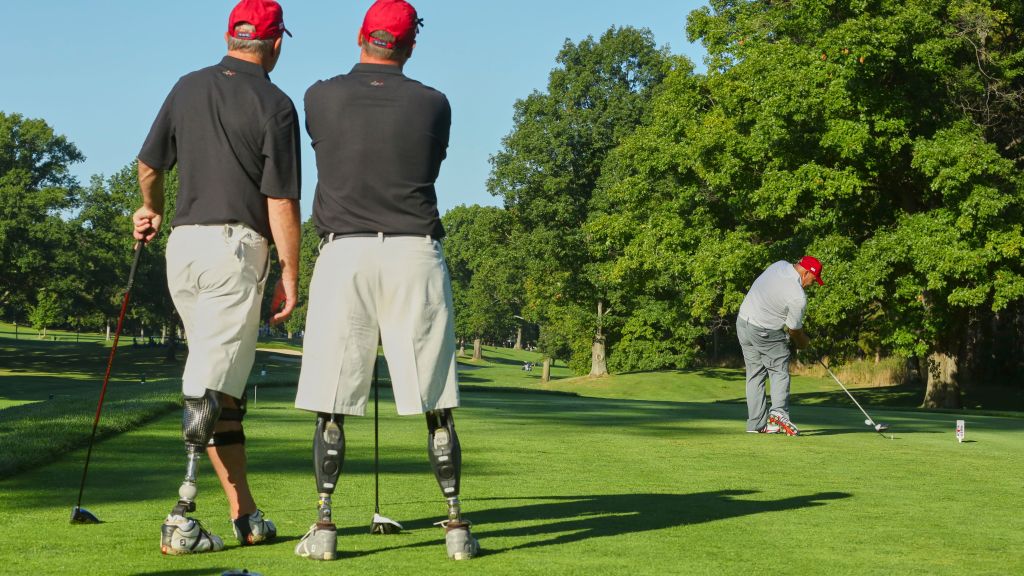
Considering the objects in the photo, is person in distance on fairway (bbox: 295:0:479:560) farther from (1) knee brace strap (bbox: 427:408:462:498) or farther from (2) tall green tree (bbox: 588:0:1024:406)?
(2) tall green tree (bbox: 588:0:1024:406)

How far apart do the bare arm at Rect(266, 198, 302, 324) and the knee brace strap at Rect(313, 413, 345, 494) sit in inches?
21.2

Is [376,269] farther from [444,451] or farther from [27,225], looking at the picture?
[27,225]

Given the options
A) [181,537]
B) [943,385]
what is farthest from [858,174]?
[181,537]

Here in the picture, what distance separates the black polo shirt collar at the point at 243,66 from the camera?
5.36 m

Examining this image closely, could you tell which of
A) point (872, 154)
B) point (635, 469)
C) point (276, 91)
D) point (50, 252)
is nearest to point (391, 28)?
point (276, 91)

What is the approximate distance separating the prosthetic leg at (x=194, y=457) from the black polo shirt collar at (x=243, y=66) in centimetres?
155

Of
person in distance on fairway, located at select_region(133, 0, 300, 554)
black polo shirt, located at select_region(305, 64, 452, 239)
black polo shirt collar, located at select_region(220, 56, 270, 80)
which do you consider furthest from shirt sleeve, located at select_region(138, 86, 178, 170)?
black polo shirt, located at select_region(305, 64, 452, 239)

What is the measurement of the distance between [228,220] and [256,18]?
1.03 m

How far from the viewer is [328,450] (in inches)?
201

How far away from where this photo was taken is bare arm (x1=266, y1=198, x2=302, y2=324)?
204 inches

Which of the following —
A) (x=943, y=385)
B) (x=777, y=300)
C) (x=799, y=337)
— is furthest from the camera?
(x=943, y=385)

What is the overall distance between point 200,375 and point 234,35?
1.68 meters

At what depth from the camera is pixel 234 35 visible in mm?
5441

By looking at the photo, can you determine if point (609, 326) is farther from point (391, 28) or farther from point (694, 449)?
point (391, 28)
